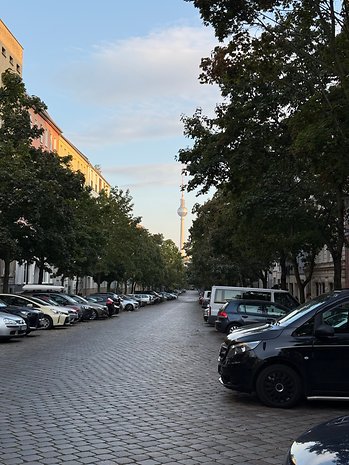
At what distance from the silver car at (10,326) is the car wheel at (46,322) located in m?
6.14

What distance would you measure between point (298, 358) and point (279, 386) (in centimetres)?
52

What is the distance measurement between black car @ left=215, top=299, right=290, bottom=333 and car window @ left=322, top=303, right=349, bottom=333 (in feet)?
35.9

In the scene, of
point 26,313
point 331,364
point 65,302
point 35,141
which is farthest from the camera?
point 35,141

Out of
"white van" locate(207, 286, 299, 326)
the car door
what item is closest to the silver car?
"white van" locate(207, 286, 299, 326)

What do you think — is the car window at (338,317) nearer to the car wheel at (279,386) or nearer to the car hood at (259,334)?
the car hood at (259,334)

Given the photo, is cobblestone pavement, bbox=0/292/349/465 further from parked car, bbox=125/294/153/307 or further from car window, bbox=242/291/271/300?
parked car, bbox=125/294/153/307

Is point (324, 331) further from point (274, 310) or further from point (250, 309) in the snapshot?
point (250, 309)

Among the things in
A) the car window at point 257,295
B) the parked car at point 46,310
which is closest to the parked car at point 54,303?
the parked car at point 46,310

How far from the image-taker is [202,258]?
57.5 metres

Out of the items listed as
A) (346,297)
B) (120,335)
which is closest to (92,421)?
(346,297)

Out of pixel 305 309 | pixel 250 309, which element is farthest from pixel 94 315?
pixel 305 309

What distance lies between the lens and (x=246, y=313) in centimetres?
2025

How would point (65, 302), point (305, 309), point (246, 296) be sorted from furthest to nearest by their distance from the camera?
1. point (65, 302)
2. point (246, 296)
3. point (305, 309)

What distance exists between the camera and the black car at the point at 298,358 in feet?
27.2
